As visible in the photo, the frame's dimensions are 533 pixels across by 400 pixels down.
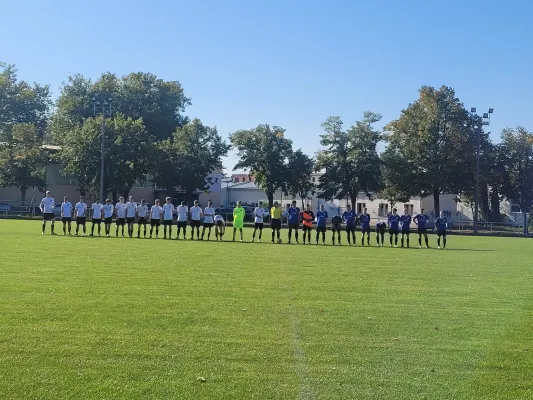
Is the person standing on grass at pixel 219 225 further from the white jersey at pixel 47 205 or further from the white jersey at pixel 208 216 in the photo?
the white jersey at pixel 47 205

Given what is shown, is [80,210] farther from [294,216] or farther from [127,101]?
[127,101]

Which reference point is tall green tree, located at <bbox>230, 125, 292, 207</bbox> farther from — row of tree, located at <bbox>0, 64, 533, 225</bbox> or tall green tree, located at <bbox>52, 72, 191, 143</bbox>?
tall green tree, located at <bbox>52, 72, 191, 143</bbox>

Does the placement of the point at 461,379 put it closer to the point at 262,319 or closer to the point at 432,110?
the point at 262,319

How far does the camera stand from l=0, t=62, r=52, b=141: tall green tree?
85438mm

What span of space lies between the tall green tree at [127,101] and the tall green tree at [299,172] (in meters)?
16.8

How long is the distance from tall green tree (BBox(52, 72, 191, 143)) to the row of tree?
29 cm

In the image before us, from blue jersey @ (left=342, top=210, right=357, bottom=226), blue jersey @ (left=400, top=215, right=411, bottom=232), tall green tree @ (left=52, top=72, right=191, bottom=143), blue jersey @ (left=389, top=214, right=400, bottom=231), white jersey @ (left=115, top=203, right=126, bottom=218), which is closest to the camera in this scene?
blue jersey @ (left=389, top=214, right=400, bottom=231)

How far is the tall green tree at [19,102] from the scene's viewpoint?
8544cm

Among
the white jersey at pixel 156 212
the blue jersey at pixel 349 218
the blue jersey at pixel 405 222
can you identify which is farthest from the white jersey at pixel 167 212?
the blue jersey at pixel 405 222

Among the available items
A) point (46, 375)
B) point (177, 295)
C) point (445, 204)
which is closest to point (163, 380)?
point (46, 375)

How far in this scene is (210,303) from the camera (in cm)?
1027

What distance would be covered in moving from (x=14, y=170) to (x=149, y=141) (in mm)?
15084

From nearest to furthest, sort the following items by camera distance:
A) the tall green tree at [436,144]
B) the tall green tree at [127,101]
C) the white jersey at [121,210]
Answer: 1. the white jersey at [121,210]
2. the tall green tree at [436,144]
3. the tall green tree at [127,101]

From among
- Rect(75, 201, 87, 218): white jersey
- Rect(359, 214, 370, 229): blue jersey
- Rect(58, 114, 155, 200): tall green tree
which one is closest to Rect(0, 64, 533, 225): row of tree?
Rect(58, 114, 155, 200): tall green tree
